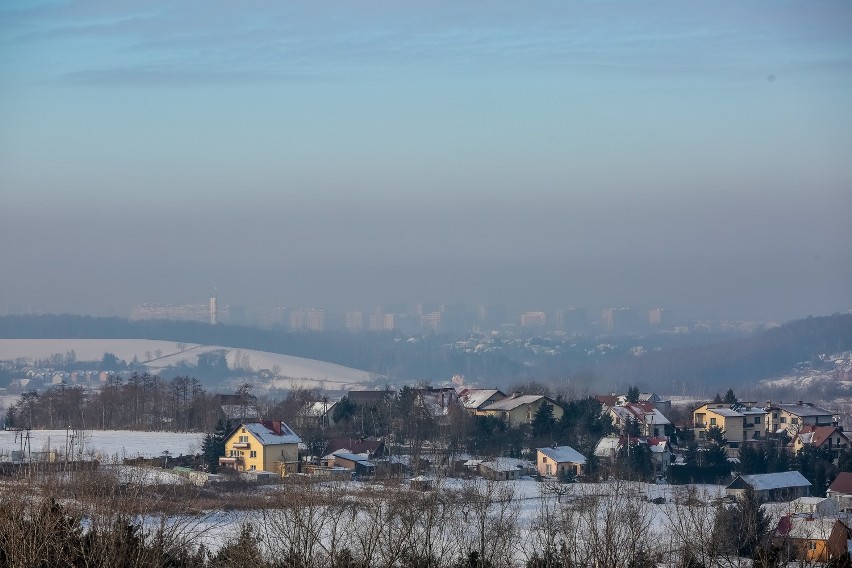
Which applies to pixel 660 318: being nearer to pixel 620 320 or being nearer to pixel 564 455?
pixel 620 320

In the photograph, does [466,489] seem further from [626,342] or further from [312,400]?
[626,342]

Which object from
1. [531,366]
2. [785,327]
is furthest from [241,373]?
[785,327]

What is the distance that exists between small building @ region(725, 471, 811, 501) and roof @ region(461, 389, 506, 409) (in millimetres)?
8770

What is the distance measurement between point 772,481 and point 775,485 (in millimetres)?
146

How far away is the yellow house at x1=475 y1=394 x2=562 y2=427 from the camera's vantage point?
25.6m

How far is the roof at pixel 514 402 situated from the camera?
26.4 m

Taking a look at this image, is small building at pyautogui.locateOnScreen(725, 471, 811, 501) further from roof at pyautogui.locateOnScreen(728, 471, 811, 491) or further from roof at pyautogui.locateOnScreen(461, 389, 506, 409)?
roof at pyautogui.locateOnScreen(461, 389, 506, 409)

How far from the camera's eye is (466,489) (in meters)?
16.6

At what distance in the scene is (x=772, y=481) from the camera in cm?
1947

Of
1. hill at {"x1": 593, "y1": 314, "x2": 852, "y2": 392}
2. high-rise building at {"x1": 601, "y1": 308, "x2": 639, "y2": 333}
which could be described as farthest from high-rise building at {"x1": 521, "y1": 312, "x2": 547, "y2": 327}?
hill at {"x1": 593, "y1": 314, "x2": 852, "y2": 392}

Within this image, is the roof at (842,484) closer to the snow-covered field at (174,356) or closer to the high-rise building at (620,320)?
the snow-covered field at (174,356)

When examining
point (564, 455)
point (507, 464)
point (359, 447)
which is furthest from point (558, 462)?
point (359, 447)

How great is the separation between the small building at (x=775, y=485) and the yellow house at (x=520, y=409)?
595cm

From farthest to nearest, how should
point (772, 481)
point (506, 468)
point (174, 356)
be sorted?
point (174, 356) → point (506, 468) → point (772, 481)
